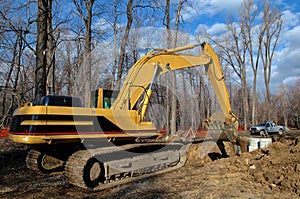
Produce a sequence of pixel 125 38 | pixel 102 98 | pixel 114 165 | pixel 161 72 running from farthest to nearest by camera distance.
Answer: pixel 125 38
pixel 161 72
pixel 102 98
pixel 114 165

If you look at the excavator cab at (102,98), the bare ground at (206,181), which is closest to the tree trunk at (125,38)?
the bare ground at (206,181)

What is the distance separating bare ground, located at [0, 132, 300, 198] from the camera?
5676 millimetres

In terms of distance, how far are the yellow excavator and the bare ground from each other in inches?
16.4

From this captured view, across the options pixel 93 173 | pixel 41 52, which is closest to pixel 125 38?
pixel 41 52

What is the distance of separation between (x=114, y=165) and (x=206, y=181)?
2.22 metres

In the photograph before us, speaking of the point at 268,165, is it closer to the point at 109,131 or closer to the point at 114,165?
the point at 114,165

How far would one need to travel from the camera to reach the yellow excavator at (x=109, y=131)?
5980mm

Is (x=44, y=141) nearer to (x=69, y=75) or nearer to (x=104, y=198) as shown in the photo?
(x=104, y=198)

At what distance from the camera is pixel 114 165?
266 inches

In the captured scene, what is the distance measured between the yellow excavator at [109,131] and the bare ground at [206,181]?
0.42 metres

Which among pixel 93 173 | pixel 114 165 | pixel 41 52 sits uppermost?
pixel 41 52

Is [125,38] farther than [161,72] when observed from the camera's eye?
Yes

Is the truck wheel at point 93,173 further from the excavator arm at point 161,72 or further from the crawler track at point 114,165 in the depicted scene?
the excavator arm at point 161,72

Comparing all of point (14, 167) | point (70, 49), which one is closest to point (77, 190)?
point (14, 167)
